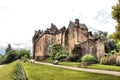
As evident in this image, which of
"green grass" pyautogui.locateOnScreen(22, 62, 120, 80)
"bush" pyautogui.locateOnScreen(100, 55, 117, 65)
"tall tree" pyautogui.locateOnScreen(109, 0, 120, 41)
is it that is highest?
"tall tree" pyautogui.locateOnScreen(109, 0, 120, 41)

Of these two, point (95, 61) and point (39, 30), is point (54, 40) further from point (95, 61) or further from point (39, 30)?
point (95, 61)

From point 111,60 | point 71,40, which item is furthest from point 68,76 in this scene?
point 71,40

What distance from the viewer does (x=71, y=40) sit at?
52.7 meters

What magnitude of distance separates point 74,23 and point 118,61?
91.5 feet

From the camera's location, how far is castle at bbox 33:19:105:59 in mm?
36438

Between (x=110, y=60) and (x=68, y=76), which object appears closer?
(x=68, y=76)

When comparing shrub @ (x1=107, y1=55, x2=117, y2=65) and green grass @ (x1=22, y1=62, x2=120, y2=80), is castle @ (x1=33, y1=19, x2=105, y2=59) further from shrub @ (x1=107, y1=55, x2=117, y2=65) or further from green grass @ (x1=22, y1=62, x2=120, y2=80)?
green grass @ (x1=22, y1=62, x2=120, y2=80)

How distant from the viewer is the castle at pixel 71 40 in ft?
120

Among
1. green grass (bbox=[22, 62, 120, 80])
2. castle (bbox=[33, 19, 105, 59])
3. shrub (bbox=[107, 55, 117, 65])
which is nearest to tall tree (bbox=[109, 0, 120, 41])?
green grass (bbox=[22, 62, 120, 80])

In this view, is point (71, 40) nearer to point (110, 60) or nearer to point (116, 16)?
point (110, 60)

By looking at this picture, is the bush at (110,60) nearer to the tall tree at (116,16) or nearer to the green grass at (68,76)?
the tall tree at (116,16)

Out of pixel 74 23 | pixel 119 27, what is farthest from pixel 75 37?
pixel 119 27

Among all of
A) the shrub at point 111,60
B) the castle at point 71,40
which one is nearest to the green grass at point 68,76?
the shrub at point 111,60

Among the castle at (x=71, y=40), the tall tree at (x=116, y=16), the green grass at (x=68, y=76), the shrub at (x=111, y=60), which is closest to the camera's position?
the green grass at (x=68, y=76)
